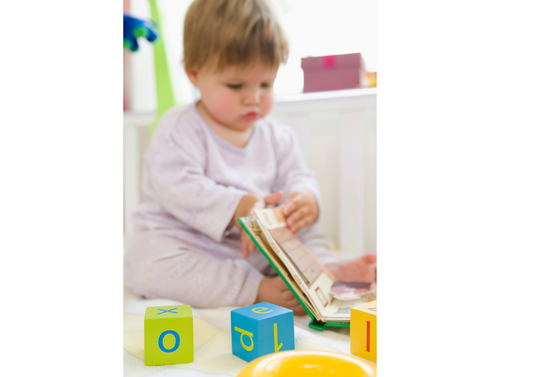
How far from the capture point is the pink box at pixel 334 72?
54.0 inches

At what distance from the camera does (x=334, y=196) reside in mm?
1426

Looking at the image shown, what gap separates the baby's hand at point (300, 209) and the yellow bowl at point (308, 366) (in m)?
0.47

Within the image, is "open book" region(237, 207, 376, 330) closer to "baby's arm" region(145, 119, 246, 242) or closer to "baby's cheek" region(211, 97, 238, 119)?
"baby's arm" region(145, 119, 246, 242)

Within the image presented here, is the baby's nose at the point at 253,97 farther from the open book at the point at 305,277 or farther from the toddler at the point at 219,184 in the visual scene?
the open book at the point at 305,277

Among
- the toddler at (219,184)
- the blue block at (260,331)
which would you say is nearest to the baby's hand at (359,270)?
the toddler at (219,184)

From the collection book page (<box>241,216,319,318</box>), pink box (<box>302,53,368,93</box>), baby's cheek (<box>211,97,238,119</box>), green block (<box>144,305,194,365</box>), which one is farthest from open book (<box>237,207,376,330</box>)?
pink box (<box>302,53,368,93</box>)

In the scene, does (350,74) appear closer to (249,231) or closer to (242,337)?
(249,231)

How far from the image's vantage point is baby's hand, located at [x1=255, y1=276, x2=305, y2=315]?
75 cm

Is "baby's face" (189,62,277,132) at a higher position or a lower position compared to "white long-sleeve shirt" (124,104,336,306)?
higher

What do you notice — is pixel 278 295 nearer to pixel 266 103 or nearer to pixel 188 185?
pixel 188 185

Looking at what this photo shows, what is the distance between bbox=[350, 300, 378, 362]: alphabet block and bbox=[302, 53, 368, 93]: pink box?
0.99m

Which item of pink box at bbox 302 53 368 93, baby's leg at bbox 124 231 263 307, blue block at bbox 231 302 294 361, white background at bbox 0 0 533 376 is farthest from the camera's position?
pink box at bbox 302 53 368 93
